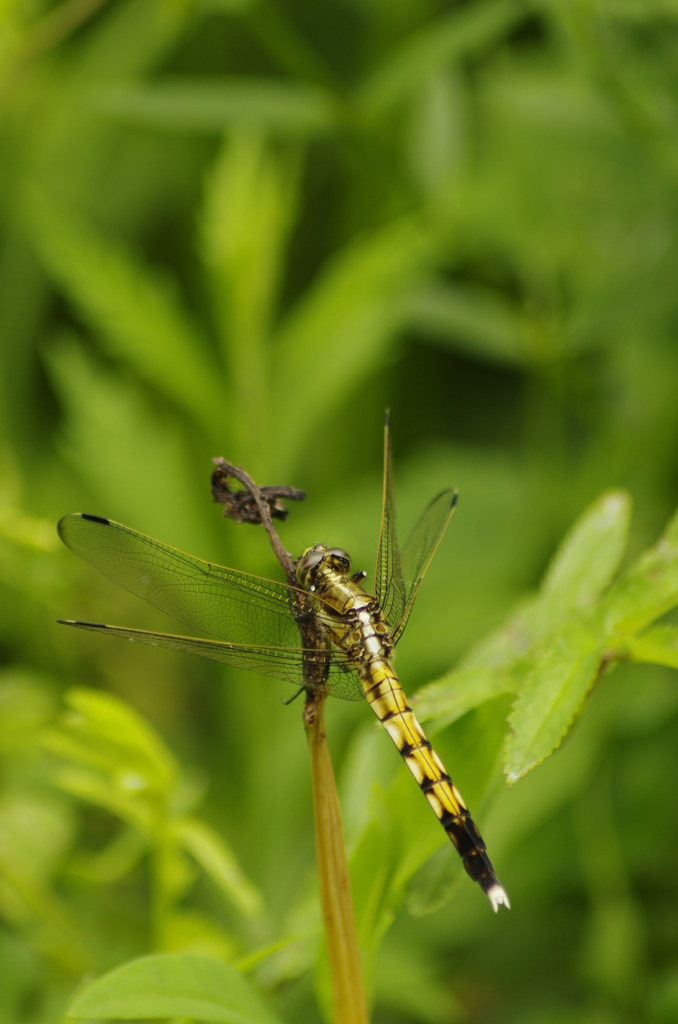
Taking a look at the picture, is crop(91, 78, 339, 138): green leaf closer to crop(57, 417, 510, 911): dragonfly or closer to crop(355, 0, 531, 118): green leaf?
crop(355, 0, 531, 118): green leaf

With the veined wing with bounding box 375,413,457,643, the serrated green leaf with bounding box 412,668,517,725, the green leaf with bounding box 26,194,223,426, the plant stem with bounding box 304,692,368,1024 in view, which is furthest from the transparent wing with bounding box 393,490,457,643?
the green leaf with bounding box 26,194,223,426

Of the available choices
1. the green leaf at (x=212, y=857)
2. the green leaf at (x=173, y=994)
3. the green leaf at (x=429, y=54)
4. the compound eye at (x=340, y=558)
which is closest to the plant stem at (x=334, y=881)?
the green leaf at (x=173, y=994)

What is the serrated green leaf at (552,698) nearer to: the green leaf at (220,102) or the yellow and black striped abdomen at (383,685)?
the yellow and black striped abdomen at (383,685)

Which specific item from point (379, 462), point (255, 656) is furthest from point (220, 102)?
point (255, 656)

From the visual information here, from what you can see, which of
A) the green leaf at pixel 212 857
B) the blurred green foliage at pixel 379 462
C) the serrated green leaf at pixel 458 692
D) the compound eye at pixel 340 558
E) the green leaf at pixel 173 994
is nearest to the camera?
the green leaf at pixel 173 994

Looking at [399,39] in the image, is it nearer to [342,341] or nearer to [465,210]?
[465,210]

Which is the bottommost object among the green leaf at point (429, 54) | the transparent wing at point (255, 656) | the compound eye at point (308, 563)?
the transparent wing at point (255, 656)

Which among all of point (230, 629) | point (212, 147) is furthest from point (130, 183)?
point (230, 629)

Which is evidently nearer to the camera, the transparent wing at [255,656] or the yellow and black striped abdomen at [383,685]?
the yellow and black striped abdomen at [383,685]
